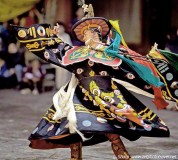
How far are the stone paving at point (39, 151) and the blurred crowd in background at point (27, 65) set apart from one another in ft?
3.80

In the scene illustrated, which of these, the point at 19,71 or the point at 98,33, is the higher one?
the point at 98,33

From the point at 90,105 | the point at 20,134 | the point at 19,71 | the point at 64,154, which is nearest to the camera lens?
the point at 90,105

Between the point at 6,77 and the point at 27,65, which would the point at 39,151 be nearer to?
the point at 27,65

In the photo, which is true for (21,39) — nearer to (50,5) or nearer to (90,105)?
(90,105)

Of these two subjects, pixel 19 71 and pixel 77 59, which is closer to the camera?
pixel 77 59

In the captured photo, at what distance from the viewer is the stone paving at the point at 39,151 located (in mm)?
6574

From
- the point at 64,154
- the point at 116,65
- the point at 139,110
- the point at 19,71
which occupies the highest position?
the point at 116,65

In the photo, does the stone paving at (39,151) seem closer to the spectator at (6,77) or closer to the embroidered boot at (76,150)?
the embroidered boot at (76,150)

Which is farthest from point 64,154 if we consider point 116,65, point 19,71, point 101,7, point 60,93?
point 101,7

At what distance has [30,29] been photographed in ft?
18.1

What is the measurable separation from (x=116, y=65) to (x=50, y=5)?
6854 millimetres

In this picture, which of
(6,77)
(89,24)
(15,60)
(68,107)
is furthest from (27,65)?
(68,107)

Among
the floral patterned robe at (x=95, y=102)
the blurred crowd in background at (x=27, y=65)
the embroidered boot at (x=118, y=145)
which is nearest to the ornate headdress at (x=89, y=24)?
the floral patterned robe at (x=95, y=102)

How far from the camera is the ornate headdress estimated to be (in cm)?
550
